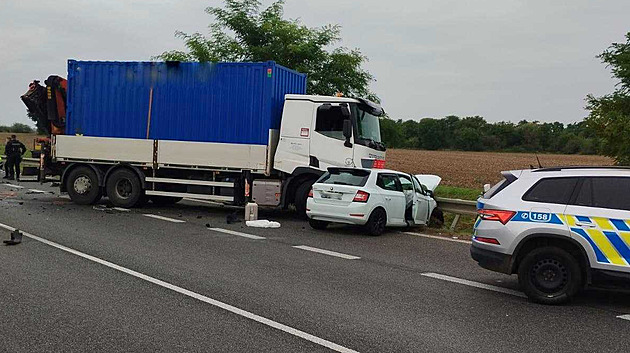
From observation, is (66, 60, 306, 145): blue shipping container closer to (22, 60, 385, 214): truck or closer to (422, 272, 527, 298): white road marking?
(22, 60, 385, 214): truck

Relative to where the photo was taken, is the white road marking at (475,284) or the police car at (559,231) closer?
the police car at (559,231)

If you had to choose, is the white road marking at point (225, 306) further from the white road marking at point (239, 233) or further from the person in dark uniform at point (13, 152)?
the person in dark uniform at point (13, 152)

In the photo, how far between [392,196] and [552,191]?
237 inches

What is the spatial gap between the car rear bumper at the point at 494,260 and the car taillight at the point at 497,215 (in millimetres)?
383

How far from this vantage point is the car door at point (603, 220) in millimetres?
7262

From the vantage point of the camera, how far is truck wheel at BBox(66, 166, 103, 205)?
56.5 ft

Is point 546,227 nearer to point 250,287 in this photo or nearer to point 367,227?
point 250,287

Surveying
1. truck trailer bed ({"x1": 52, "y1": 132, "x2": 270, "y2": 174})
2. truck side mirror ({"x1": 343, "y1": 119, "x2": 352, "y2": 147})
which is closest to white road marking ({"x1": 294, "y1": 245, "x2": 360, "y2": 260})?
truck side mirror ({"x1": 343, "y1": 119, "x2": 352, "y2": 147})

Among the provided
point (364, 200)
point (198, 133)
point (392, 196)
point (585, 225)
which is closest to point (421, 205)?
point (392, 196)

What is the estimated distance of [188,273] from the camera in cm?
876

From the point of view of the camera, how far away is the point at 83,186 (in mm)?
17297

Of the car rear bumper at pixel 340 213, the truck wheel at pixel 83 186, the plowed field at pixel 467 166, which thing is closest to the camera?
the car rear bumper at pixel 340 213

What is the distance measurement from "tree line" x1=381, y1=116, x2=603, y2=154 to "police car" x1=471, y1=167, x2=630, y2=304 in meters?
76.8

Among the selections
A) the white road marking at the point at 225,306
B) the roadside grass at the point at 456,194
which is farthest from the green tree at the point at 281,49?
the white road marking at the point at 225,306
